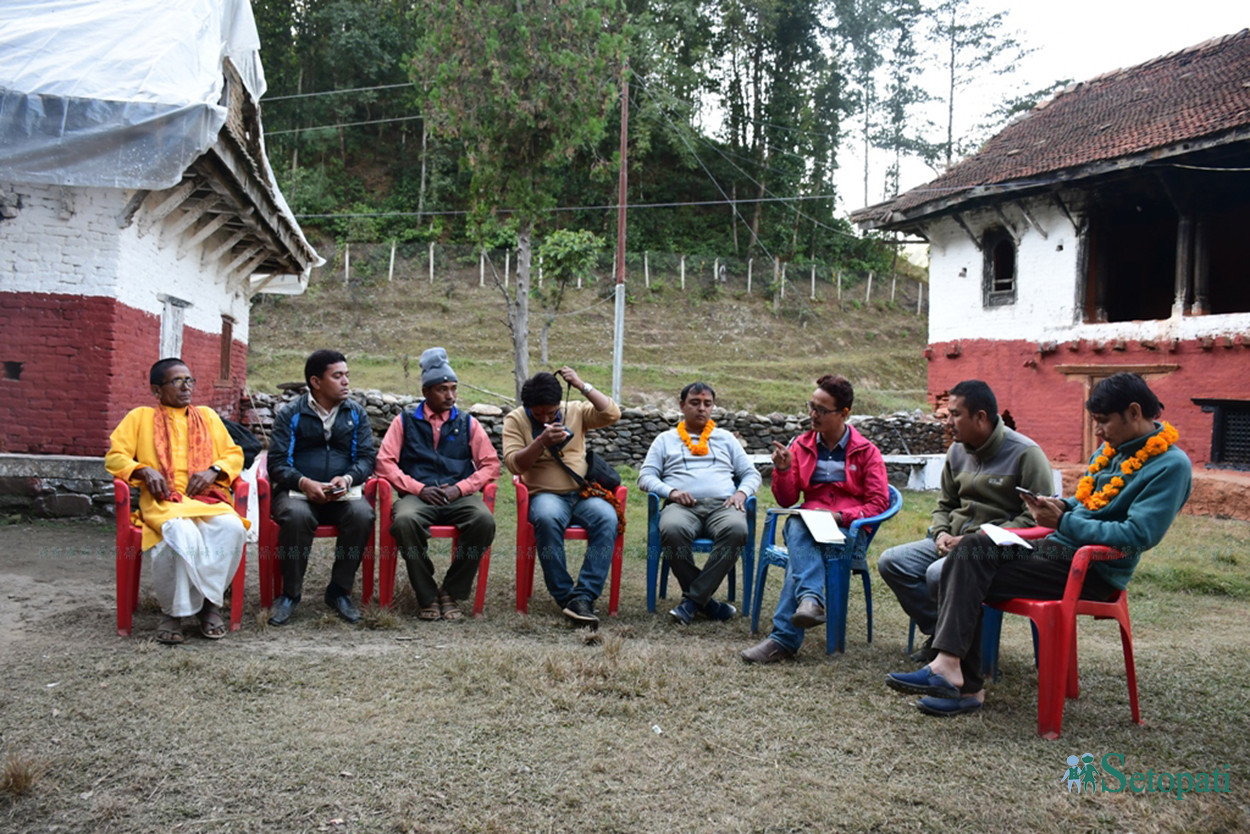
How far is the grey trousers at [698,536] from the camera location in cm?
454

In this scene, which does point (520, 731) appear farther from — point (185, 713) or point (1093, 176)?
point (1093, 176)

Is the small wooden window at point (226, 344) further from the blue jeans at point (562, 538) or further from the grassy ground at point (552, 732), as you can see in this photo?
the blue jeans at point (562, 538)

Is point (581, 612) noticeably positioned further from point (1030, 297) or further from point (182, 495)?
point (1030, 297)

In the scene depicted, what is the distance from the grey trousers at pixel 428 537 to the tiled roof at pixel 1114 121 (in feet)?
32.7

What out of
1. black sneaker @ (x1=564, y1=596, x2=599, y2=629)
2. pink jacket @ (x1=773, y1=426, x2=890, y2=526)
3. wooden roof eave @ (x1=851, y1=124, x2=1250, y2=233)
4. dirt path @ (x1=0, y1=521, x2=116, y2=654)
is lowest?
dirt path @ (x1=0, y1=521, x2=116, y2=654)

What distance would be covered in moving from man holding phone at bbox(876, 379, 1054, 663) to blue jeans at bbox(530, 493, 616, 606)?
5.06 feet

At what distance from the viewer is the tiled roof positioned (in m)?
10.7

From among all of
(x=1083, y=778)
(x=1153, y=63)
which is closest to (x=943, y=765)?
(x=1083, y=778)

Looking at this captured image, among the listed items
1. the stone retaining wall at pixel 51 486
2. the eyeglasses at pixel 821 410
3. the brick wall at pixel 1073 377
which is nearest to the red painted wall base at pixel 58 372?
the stone retaining wall at pixel 51 486

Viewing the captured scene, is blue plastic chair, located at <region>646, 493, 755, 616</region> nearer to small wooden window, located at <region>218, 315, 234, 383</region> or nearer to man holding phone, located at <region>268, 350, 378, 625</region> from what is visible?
man holding phone, located at <region>268, 350, 378, 625</region>

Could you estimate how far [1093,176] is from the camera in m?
11.3

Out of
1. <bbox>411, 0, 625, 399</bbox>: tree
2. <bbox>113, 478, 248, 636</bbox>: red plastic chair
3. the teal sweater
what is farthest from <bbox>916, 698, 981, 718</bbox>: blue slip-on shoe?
<bbox>411, 0, 625, 399</bbox>: tree

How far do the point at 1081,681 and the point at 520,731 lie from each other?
256cm

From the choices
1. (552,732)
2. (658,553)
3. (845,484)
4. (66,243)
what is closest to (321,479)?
(658,553)
